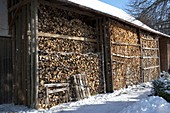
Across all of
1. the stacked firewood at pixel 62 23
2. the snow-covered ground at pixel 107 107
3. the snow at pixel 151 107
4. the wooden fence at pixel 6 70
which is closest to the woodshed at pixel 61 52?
the stacked firewood at pixel 62 23

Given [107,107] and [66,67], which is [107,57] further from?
[107,107]

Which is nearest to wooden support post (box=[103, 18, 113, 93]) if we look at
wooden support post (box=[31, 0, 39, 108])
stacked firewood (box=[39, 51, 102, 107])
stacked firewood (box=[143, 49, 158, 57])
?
stacked firewood (box=[39, 51, 102, 107])

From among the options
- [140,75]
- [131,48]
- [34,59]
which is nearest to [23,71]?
[34,59]

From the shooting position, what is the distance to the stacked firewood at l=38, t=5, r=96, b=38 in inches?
324

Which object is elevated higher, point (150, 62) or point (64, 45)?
point (64, 45)

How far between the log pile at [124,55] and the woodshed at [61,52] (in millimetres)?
46

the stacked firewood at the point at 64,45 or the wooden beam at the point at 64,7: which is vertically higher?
the wooden beam at the point at 64,7

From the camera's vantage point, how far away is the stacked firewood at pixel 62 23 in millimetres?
8227

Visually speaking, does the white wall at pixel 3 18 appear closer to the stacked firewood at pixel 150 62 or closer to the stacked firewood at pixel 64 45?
the stacked firewood at pixel 64 45

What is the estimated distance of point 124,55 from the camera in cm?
1262

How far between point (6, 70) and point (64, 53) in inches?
85.7

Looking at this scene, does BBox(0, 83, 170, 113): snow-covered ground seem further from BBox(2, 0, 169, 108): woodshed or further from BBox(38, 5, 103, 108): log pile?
BBox(38, 5, 103, 108): log pile

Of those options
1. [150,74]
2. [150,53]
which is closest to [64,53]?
[150,74]

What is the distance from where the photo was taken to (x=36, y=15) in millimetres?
7750
